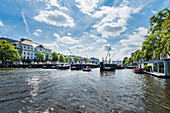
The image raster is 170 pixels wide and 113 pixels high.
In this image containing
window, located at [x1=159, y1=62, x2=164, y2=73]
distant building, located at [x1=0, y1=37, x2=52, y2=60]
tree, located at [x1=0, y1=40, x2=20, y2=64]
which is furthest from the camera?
distant building, located at [x1=0, y1=37, x2=52, y2=60]

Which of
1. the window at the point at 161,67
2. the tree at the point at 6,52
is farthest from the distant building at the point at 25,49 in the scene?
the window at the point at 161,67

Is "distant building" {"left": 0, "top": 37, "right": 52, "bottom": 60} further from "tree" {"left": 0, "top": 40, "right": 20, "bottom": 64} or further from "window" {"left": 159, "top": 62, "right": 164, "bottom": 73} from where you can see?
"window" {"left": 159, "top": 62, "right": 164, "bottom": 73}

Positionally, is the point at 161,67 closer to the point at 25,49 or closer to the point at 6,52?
the point at 6,52

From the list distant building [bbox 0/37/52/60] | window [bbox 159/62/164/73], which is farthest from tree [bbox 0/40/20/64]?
window [bbox 159/62/164/73]

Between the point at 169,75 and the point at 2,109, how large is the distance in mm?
31258

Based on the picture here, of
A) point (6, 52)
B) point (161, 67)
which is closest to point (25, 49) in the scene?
point (6, 52)

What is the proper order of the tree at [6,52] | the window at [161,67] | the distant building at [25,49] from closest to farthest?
the window at [161,67]
the tree at [6,52]
the distant building at [25,49]

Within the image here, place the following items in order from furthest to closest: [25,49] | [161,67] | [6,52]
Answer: [25,49], [6,52], [161,67]

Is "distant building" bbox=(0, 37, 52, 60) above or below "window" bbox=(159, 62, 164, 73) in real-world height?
above

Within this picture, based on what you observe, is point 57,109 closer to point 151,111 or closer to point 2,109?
point 2,109

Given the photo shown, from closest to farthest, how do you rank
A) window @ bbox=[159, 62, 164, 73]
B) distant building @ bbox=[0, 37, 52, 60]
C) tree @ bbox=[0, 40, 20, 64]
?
window @ bbox=[159, 62, 164, 73], tree @ bbox=[0, 40, 20, 64], distant building @ bbox=[0, 37, 52, 60]

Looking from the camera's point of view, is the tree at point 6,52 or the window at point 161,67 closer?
the window at point 161,67

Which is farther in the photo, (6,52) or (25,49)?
(25,49)

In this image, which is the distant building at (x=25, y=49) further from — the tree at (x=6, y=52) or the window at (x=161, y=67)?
the window at (x=161, y=67)
